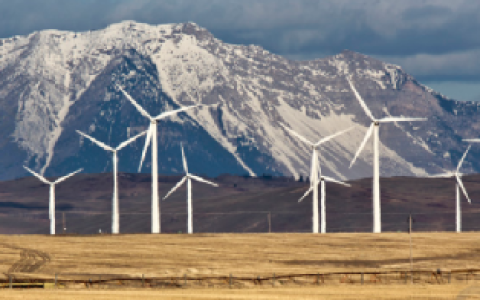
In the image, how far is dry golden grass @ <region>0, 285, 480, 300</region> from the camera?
10538cm

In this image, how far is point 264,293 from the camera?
368 ft

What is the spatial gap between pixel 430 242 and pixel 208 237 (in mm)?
36748

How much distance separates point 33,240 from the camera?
173m

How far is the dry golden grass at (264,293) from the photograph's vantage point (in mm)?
105375

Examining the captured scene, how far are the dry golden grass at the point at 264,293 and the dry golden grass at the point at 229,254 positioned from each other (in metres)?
15.1

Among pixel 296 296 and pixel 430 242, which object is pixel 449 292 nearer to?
pixel 296 296

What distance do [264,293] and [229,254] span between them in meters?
47.3

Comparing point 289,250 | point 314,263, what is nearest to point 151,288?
point 314,263

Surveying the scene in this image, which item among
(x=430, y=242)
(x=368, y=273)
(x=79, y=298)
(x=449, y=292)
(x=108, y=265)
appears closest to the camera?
(x=79, y=298)

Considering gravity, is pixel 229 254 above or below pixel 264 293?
above

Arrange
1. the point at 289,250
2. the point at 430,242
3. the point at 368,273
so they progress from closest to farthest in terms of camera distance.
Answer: the point at 368,273 → the point at 289,250 → the point at 430,242

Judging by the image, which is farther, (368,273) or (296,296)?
(368,273)

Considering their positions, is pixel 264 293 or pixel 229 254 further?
pixel 229 254

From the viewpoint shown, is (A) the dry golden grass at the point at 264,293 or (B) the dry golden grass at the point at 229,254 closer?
(A) the dry golden grass at the point at 264,293
